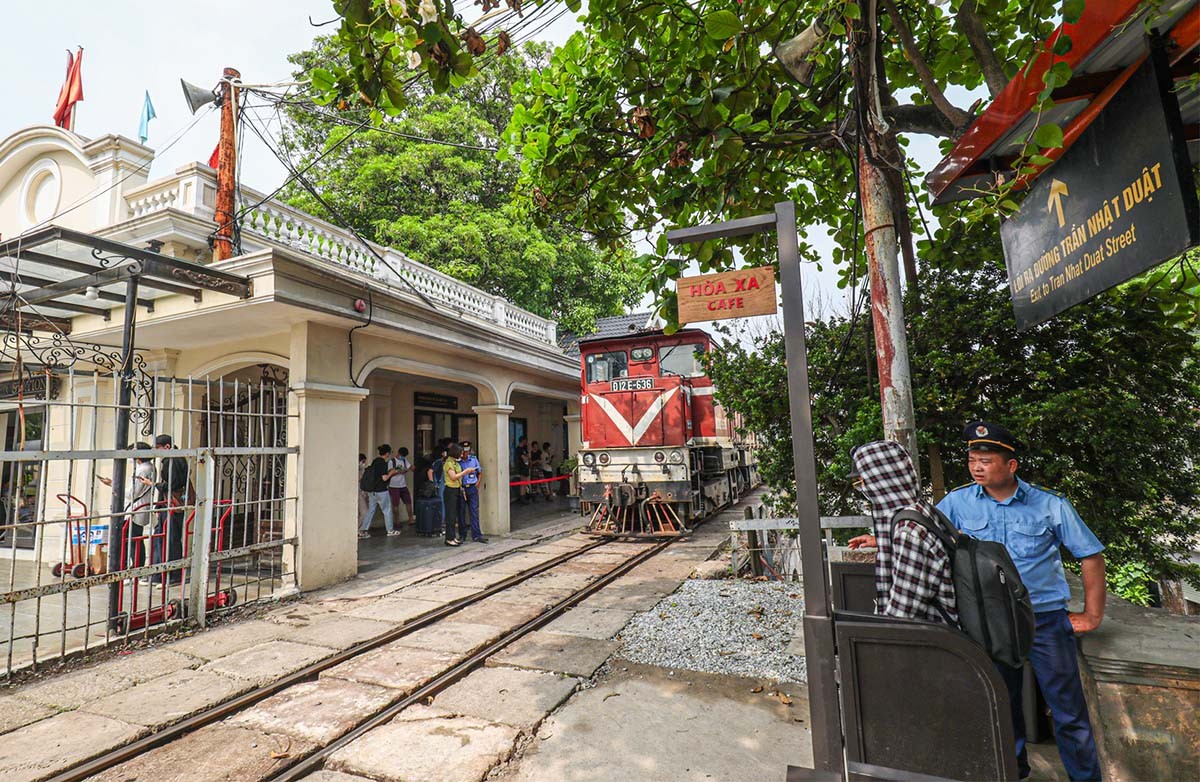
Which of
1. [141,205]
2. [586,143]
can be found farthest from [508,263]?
[586,143]

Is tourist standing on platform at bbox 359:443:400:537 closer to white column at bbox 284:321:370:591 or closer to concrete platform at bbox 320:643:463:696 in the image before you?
white column at bbox 284:321:370:591

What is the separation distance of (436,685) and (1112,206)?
165 inches

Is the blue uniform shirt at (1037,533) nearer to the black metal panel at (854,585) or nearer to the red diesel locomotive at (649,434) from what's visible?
the black metal panel at (854,585)

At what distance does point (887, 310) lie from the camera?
2867mm

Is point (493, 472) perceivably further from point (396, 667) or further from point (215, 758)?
point (215, 758)

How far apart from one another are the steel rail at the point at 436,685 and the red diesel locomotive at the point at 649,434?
9.16ft

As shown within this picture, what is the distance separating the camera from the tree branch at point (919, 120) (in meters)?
3.31

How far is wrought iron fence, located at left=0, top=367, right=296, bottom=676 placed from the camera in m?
4.31

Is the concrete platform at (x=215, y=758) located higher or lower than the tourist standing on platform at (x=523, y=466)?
lower

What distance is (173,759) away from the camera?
2.83m

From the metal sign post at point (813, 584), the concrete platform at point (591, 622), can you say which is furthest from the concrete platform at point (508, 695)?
the metal sign post at point (813, 584)

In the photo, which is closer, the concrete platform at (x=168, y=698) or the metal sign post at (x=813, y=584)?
the metal sign post at (x=813, y=584)

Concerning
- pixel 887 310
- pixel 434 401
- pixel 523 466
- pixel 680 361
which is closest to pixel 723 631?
pixel 887 310

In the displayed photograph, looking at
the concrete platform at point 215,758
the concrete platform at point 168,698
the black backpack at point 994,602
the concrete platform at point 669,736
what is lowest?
the concrete platform at point 669,736
